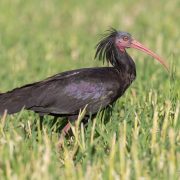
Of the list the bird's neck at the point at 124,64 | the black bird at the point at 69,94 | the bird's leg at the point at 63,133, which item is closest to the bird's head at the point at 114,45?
the bird's neck at the point at 124,64

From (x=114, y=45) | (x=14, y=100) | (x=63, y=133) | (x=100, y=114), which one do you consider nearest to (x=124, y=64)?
(x=114, y=45)

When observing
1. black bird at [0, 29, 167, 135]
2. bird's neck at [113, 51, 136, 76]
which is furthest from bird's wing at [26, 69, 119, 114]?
bird's neck at [113, 51, 136, 76]

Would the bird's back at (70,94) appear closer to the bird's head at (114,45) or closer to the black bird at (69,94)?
the black bird at (69,94)

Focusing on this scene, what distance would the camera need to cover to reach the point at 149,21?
49.6 feet

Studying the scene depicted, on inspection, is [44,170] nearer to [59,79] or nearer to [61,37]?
[59,79]

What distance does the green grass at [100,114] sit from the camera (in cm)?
537

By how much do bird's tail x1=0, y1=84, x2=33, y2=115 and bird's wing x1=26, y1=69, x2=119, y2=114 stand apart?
0.09 m

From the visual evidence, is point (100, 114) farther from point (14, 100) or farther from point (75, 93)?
point (14, 100)

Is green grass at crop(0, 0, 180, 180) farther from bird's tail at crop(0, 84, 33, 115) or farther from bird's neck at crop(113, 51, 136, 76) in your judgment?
bird's neck at crop(113, 51, 136, 76)

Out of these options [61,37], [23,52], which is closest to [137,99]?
[23,52]

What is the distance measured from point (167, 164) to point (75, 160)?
93 centimetres

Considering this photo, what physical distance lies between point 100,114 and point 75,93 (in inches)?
13.0

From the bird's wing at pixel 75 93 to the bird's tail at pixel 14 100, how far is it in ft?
0.30

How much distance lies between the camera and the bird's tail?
692 cm
